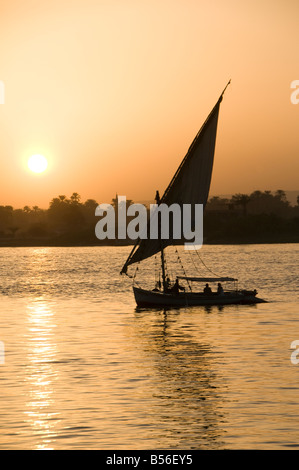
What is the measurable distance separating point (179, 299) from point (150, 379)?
28.7 meters

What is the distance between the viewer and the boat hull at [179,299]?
6050 cm

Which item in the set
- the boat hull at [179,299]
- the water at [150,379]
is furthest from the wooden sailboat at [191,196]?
the water at [150,379]

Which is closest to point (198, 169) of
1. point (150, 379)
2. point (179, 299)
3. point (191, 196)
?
point (191, 196)

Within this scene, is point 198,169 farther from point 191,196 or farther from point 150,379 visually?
point 150,379

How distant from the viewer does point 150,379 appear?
3191 centimetres


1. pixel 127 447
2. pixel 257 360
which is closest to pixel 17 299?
pixel 257 360

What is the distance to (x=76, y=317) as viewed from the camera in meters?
57.7

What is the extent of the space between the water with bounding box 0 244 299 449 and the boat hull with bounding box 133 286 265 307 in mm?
684

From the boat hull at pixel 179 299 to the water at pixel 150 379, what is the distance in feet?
2.24

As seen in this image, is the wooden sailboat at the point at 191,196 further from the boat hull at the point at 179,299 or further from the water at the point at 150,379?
the water at the point at 150,379

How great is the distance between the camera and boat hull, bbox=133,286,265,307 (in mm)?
60500

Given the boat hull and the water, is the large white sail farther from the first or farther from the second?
the water
